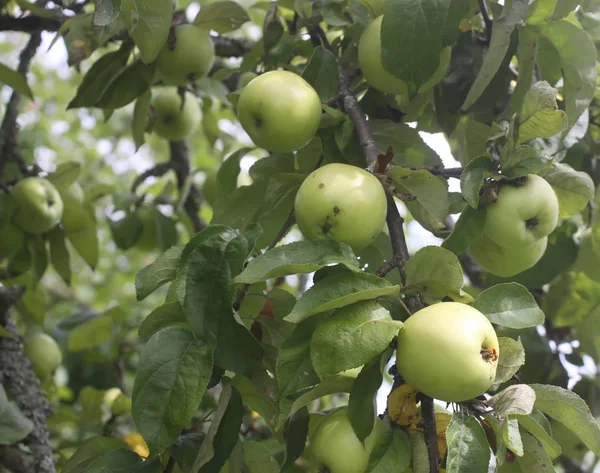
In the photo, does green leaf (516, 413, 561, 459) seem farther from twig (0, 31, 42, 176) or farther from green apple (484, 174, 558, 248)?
twig (0, 31, 42, 176)

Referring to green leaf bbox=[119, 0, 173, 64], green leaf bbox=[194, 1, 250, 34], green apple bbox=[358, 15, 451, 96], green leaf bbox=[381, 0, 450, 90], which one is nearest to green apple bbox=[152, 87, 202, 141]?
green leaf bbox=[194, 1, 250, 34]

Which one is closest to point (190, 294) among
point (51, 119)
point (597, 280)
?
point (597, 280)

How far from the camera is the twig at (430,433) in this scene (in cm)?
103

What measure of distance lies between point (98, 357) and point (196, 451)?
1634 millimetres

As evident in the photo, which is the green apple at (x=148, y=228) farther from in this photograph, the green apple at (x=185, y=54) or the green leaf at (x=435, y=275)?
the green leaf at (x=435, y=275)

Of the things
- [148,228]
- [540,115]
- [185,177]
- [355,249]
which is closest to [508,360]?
[355,249]

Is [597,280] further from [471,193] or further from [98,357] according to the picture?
[98,357]

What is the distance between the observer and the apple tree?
104 cm

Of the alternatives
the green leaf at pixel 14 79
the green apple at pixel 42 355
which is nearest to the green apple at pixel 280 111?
the green leaf at pixel 14 79

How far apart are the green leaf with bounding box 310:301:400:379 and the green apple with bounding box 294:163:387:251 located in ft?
0.68

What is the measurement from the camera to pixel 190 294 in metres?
1.13

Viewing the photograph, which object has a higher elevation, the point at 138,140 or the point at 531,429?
the point at 531,429

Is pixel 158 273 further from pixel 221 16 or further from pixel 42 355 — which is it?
pixel 42 355

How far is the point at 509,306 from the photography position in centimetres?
109
